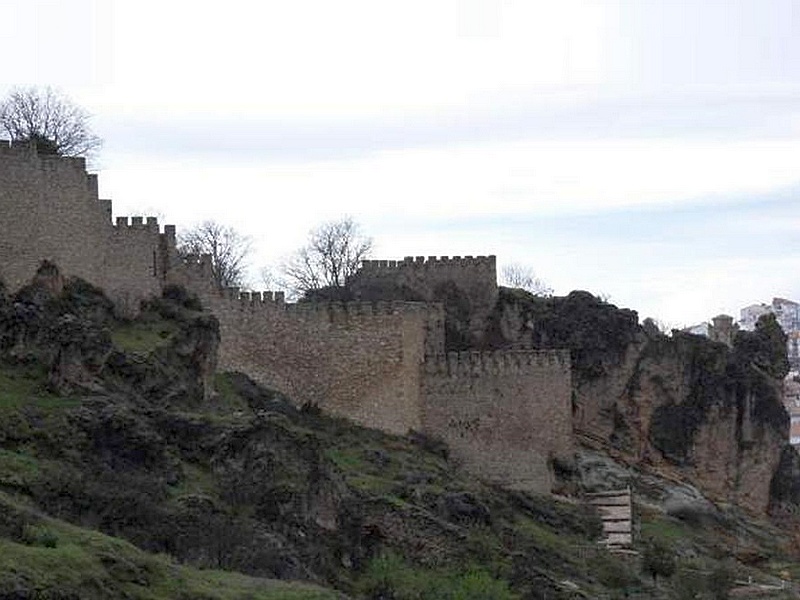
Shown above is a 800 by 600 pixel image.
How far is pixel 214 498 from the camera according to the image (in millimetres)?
40344

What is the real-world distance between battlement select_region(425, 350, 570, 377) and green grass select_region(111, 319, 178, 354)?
1130 cm

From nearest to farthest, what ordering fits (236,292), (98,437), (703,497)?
(98,437) → (236,292) → (703,497)

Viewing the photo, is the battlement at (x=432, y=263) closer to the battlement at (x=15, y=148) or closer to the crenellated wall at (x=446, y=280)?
the crenellated wall at (x=446, y=280)

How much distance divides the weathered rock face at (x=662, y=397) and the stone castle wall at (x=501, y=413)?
683cm

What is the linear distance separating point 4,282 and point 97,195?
427 cm

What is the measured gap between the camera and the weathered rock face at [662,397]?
220ft

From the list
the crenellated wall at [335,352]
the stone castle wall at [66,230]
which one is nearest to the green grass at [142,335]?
the stone castle wall at [66,230]

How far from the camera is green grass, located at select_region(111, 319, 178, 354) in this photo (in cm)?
4622

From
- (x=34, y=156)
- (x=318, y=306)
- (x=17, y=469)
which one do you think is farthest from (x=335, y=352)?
(x=17, y=469)

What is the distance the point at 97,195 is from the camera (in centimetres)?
4781

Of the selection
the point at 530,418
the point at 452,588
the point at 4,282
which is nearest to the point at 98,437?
the point at 4,282

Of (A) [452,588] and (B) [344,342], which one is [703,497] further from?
(A) [452,588]

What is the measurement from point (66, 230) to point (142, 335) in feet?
10.2

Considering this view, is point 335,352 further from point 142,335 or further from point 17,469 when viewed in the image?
point 17,469
